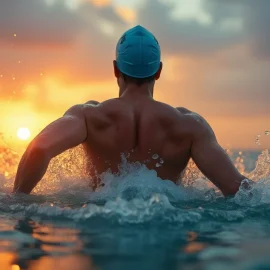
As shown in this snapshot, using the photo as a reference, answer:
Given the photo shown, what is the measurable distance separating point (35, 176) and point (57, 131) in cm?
44

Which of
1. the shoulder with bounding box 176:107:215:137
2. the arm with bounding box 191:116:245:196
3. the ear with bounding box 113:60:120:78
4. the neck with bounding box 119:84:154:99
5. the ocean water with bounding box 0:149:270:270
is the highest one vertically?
the ear with bounding box 113:60:120:78

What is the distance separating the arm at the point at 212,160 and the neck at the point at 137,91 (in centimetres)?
54

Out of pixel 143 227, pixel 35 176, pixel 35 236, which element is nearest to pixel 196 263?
pixel 143 227

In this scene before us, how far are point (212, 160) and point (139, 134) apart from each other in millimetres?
756

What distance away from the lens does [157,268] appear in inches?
82.7

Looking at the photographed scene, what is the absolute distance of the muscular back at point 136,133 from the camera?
14.7ft

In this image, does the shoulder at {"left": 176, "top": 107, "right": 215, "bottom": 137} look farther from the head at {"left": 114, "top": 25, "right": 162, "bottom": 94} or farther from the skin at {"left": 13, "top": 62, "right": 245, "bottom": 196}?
the head at {"left": 114, "top": 25, "right": 162, "bottom": 94}

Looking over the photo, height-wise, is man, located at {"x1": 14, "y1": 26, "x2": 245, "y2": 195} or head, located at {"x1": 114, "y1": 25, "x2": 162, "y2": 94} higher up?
head, located at {"x1": 114, "y1": 25, "x2": 162, "y2": 94}

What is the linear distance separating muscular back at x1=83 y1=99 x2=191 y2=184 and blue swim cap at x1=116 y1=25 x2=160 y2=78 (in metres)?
0.38

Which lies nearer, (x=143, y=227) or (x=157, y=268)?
(x=157, y=268)

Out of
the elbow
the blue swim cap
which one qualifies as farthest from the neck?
the elbow

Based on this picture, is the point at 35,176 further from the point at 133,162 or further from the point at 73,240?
Answer: the point at 73,240

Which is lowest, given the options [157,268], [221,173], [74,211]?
[157,268]

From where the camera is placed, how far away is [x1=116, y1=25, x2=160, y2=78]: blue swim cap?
189 inches
